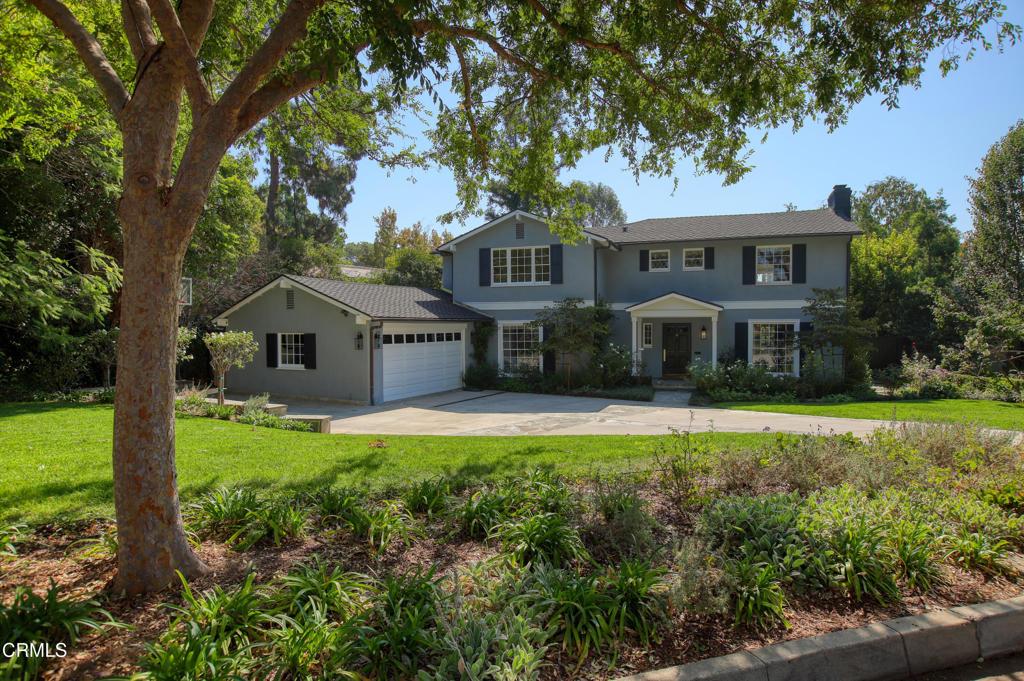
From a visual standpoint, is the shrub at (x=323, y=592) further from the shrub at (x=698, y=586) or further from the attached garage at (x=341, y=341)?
the attached garage at (x=341, y=341)

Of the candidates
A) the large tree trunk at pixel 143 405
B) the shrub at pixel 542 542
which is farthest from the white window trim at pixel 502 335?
the large tree trunk at pixel 143 405

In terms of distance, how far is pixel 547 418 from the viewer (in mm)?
13062

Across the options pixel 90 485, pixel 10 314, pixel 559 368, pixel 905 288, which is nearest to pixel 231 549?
pixel 90 485

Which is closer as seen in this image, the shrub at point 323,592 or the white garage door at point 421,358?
the shrub at point 323,592

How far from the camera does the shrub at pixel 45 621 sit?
2.79 m

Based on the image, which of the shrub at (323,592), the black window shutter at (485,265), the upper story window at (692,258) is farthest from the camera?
the black window shutter at (485,265)

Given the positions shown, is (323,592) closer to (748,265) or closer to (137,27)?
(137,27)

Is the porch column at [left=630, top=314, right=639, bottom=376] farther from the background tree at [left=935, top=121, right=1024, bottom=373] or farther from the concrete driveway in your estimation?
the background tree at [left=935, top=121, right=1024, bottom=373]

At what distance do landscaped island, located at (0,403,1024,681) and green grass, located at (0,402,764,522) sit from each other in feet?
0.23

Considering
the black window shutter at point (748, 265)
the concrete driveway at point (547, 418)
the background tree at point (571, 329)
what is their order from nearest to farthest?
the concrete driveway at point (547, 418)
the background tree at point (571, 329)
the black window shutter at point (748, 265)

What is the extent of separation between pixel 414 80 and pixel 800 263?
1730 centimetres

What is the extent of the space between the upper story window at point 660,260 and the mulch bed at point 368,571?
16733 mm

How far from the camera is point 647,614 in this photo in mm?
3318

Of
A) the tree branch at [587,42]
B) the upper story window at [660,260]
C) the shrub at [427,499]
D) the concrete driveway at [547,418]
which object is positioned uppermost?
the tree branch at [587,42]
